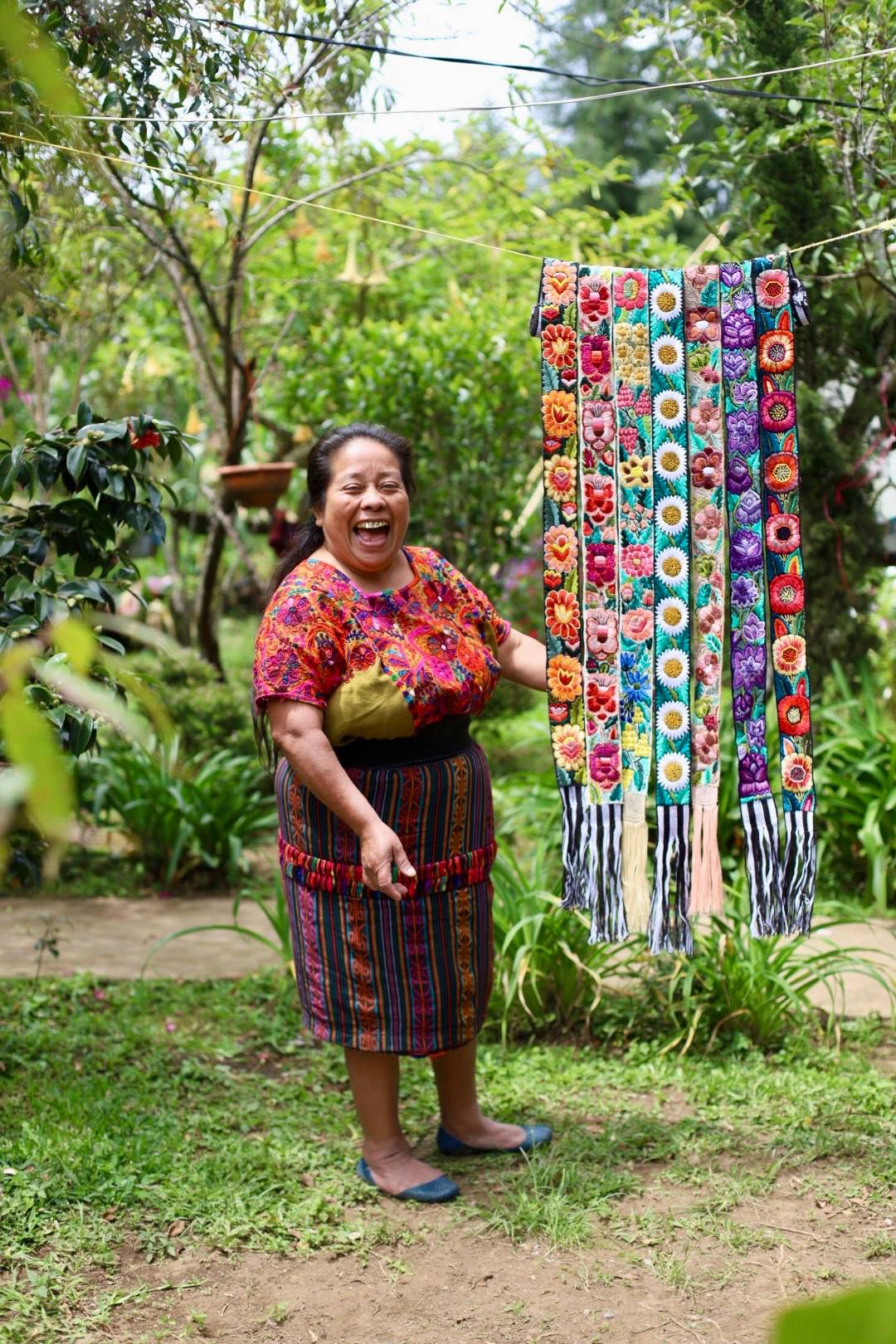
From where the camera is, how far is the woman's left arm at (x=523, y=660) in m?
3.09

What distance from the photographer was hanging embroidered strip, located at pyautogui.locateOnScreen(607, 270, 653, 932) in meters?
2.84

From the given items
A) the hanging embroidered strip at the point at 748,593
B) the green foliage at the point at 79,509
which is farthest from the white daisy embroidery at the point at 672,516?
the green foliage at the point at 79,509

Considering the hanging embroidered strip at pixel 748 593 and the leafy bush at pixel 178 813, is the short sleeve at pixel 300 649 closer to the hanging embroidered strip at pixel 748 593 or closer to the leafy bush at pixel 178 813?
the hanging embroidered strip at pixel 748 593

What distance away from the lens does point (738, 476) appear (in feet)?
9.33

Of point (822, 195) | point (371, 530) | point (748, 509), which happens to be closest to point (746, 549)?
point (748, 509)

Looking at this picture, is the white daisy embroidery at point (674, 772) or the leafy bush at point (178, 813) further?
the leafy bush at point (178, 813)

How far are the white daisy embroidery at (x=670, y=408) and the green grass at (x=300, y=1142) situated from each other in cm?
169

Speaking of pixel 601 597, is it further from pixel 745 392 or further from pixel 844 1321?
pixel 844 1321

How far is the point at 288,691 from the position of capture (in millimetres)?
2678

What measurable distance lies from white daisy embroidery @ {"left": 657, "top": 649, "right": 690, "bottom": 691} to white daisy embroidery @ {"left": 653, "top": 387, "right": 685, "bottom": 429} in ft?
1.60

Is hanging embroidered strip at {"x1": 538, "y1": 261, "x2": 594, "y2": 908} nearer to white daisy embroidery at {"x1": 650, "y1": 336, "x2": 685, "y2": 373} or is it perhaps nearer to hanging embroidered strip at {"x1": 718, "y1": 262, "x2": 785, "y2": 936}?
white daisy embroidery at {"x1": 650, "y1": 336, "x2": 685, "y2": 373}

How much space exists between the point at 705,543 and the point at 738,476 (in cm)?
16

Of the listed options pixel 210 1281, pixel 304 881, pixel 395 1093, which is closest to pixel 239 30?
pixel 304 881

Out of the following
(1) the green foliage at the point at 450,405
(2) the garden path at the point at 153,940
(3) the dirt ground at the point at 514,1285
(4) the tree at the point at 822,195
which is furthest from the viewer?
(1) the green foliage at the point at 450,405
